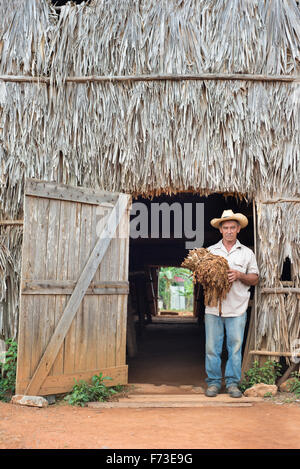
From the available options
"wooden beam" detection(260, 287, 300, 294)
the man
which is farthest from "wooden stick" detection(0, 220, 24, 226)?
"wooden beam" detection(260, 287, 300, 294)

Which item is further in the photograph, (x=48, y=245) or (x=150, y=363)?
(x=150, y=363)

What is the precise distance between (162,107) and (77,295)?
2381 mm

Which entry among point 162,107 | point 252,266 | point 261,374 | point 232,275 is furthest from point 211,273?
point 162,107

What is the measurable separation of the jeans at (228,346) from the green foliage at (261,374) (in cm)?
22

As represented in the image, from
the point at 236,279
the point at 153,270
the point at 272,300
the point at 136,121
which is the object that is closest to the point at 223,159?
the point at 136,121

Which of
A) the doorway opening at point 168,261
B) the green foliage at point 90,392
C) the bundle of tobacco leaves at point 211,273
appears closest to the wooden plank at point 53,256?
the green foliage at point 90,392

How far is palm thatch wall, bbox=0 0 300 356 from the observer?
4.86 m

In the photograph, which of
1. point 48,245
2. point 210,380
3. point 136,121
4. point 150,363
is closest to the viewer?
point 48,245

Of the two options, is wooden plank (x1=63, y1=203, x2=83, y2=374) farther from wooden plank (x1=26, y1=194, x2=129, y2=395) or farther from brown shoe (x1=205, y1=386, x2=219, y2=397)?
brown shoe (x1=205, y1=386, x2=219, y2=397)

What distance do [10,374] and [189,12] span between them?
4.61m

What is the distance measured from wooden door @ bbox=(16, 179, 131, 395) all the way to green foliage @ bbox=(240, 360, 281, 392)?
136 centimetres

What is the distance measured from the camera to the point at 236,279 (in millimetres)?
4484
